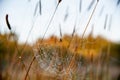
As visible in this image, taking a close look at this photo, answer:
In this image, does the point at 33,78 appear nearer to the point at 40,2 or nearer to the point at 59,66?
the point at 59,66

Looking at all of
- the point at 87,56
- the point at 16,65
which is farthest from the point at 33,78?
the point at 87,56

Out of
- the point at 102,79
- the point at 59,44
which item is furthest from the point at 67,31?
the point at 102,79

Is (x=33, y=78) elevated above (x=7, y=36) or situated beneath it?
situated beneath

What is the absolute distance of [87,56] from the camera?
4.53ft

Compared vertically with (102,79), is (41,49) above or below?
above

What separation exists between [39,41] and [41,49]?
51 mm

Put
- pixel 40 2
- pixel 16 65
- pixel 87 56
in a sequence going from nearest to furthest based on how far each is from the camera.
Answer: pixel 40 2 < pixel 16 65 < pixel 87 56

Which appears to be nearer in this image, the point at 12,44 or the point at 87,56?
the point at 12,44

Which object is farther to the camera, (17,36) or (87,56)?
(87,56)

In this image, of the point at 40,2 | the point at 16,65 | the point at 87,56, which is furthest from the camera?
the point at 87,56

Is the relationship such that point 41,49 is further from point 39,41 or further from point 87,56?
point 87,56

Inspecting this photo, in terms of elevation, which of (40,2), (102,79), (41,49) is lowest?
(102,79)

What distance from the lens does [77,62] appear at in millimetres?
1258

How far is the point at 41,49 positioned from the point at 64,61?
10cm
